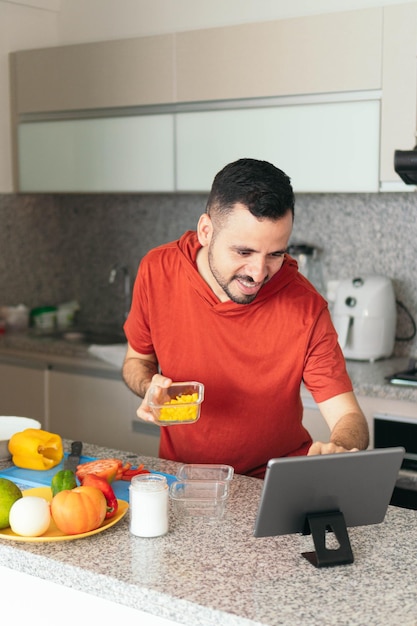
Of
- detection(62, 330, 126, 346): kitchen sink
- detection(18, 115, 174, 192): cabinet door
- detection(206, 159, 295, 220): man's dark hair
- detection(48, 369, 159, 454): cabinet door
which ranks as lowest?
detection(48, 369, 159, 454): cabinet door

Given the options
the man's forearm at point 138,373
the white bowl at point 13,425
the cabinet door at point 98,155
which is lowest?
the white bowl at point 13,425

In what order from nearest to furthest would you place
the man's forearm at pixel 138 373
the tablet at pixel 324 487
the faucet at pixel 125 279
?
the tablet at pixel 324 487
the man's forearm at pixel 138 373
the faucet at pixel 125 279

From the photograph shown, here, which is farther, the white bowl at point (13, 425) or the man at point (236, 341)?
the white bowl at point (13, 425)

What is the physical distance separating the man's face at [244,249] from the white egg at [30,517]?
0.67m

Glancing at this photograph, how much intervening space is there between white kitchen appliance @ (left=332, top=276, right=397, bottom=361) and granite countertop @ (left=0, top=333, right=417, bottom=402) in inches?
2.2

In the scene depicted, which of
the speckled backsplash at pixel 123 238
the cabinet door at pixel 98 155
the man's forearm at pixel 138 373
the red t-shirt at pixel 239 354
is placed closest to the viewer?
the red t-shirt at pixel 239 354

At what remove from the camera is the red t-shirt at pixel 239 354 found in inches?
85.0

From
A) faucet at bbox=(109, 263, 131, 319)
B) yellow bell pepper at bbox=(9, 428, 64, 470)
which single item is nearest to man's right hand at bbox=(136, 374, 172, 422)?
yellow bell pepper at bbox=(9, 428, 64, 470)

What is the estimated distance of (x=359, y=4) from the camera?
3314mm

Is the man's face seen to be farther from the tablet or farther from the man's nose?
the tablet

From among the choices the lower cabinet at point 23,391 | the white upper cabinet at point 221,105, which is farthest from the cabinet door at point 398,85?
the lower cabinet at point 23,391

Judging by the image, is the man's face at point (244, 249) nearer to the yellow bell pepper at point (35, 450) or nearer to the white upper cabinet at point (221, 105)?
the yellow bell pepper at point (35, 450)

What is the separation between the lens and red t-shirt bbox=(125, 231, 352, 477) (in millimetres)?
2158

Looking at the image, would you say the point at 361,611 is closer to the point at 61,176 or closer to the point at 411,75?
the point at 411,75
